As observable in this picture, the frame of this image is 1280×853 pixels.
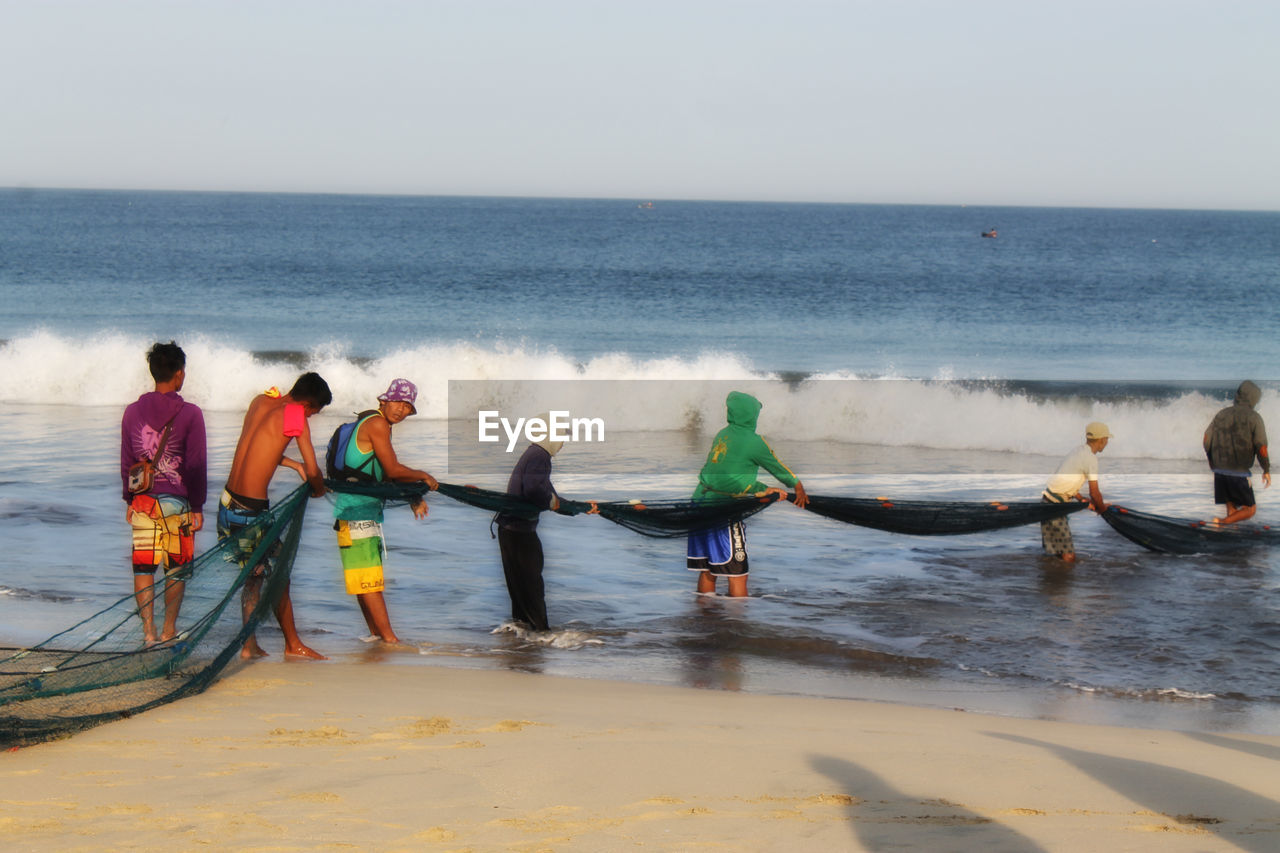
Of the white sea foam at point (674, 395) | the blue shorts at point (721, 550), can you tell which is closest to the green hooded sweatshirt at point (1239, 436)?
the blue shorts at point (721, 550)

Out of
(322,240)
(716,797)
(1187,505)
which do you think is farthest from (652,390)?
(322,240)

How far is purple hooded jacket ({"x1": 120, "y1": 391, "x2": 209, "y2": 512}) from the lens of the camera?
6.32 m

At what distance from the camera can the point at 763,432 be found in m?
20.5

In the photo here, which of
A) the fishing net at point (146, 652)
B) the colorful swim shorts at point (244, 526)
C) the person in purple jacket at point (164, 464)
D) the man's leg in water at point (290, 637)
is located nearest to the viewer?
the fishing net at point (146, 652)

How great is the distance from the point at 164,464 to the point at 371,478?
3.67 feet

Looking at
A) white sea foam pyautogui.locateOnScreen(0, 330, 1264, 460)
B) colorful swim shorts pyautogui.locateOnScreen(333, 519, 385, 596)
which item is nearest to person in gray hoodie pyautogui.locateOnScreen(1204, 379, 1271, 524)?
white sea foam pyautogui.locateOnScreen(0, 330, 1264, 460)

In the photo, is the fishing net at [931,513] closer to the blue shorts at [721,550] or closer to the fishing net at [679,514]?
the fishing net at [679,514]

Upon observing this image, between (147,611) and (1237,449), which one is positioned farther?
(1237,449)

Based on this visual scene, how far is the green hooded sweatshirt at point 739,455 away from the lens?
336 inches

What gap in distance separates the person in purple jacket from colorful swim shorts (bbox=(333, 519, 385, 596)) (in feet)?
2.82

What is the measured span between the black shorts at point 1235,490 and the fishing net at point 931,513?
2473 millimetres

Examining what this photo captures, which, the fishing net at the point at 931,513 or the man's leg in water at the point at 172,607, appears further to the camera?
the fishing net at the point at 931,513

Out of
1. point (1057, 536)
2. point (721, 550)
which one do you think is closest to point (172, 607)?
point (721, 550)

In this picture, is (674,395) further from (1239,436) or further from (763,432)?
(1239,436)
